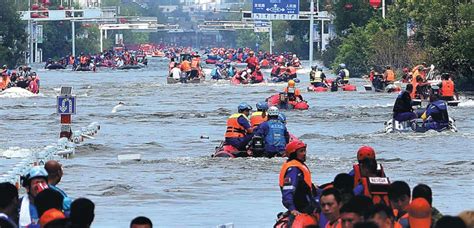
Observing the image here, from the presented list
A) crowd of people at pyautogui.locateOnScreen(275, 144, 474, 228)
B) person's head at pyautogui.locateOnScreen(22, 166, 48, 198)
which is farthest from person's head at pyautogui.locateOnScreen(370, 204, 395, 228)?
person's head at pyautogui.locateOnScreen(22, 166, 48, 198)

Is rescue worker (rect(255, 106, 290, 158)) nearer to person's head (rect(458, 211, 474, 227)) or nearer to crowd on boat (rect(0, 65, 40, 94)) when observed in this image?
person's head (rect(458, 211, 474, 227))

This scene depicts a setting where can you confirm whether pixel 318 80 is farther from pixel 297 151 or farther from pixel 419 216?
pixel 419 216

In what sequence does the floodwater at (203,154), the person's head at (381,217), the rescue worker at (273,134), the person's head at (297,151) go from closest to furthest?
the person's head at (381,217) → the person's head at (297,151) → the floodwater at (203,154) → the rescue worker at (273,134)

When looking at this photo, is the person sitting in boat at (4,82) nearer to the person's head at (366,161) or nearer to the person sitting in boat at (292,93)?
the person sitting in boat at (292,93)

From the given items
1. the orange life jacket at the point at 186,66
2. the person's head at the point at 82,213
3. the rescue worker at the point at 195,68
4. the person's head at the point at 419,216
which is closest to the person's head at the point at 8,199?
the person's head at the point at 82,213

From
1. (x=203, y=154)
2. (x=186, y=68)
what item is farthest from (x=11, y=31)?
(x=203, y=154)

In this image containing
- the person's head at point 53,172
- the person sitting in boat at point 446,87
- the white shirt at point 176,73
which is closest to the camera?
the person's head at point 53,172

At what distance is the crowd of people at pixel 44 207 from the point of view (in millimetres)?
11008

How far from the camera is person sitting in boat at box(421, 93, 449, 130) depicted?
111 ft

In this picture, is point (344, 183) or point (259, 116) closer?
point (344, 183)

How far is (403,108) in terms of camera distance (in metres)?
34.4

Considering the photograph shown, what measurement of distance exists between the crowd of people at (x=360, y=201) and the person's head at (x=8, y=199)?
2.53 metres

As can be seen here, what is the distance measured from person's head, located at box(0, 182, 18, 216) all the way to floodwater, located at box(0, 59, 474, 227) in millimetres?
6945

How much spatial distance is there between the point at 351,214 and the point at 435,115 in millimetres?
24014
